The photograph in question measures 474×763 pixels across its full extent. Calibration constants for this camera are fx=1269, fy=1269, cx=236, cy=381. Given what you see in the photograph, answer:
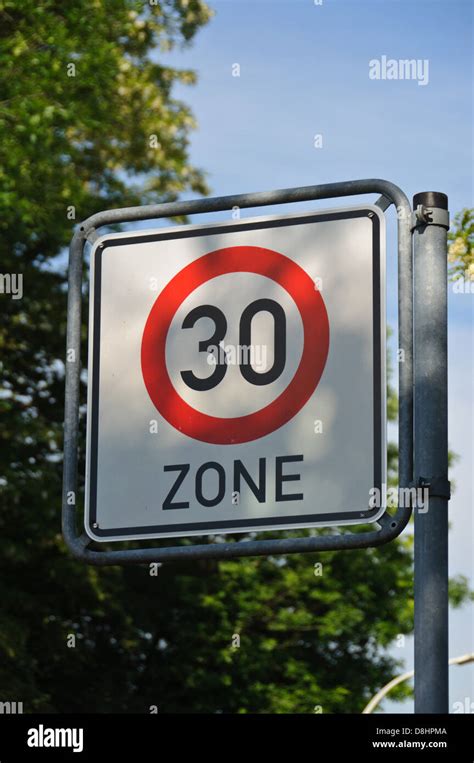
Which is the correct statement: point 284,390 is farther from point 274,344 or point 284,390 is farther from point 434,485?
point 434,485

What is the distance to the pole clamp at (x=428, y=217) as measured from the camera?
7.34ft

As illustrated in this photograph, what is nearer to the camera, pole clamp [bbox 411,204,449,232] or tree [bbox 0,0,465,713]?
pole clamp [bbox 411,204,449,232]

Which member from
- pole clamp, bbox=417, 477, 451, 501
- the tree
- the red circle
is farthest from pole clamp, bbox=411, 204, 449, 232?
the tree

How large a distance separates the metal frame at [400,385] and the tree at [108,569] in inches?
559

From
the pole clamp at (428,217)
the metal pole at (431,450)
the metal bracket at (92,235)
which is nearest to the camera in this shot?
the metal pole at (431,450)

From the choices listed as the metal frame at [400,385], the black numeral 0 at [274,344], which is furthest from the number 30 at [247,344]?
the metal frame at [400,385]

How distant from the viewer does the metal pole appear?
1.98 metres

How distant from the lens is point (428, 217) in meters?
2.24

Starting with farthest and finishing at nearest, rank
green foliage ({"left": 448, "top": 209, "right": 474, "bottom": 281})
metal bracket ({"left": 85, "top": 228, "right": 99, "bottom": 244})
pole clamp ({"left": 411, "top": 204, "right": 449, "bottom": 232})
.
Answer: green foliage ({"left": 448, "top": 209, "right": 474, "bottom": 281}) → metal bracket ({"left": 85, "top": 228, "right": 99, "bottom": 244}) → pole clamp ({"left": 411, "top": 204, "right": 449, "bottom": 232})

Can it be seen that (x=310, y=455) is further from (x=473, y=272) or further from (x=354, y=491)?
(x=473, y=272)

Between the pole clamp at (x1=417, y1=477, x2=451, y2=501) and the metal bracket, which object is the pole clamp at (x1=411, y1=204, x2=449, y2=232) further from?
the metal bracket

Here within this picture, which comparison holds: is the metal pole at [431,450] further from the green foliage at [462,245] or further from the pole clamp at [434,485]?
the green foliage at [462,245]

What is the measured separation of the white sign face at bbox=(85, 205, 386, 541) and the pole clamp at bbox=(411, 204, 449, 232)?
0.22 feet

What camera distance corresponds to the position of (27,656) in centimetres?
1975
